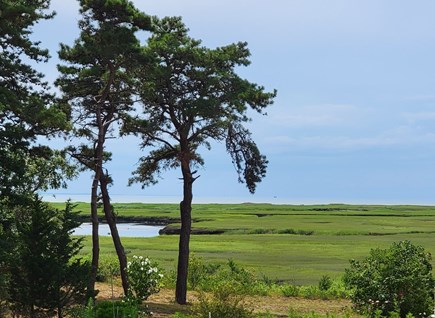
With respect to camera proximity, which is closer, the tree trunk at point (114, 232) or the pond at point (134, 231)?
the tree trunk at point (114, 232)

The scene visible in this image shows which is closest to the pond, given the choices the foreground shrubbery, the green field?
the green field

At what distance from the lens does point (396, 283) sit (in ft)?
62.1

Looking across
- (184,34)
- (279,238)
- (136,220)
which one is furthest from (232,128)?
(136,220)

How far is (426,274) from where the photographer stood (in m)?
19.6

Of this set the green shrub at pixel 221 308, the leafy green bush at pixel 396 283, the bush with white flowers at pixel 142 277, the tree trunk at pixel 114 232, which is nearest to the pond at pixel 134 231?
the tree trunk at pixel 114 232

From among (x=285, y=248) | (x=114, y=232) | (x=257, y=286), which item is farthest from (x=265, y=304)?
(x=285, y=248)

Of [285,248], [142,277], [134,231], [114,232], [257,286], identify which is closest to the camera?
[142,277]

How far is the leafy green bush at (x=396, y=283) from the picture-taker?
1888 centimetres

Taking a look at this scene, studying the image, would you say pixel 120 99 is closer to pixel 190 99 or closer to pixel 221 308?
pixel 190 99

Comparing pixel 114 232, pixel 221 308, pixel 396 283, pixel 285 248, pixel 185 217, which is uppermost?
pixel 185 217

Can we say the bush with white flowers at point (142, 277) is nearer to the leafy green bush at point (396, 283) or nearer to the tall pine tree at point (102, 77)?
the tall pine tree at point (102, 77)

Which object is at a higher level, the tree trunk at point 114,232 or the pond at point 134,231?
the tree trunk at point 114,232

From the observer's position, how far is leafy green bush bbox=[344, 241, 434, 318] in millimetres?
18875

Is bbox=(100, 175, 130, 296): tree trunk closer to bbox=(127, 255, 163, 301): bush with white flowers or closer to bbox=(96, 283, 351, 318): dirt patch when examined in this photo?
bbox=(127, 255, 163, 301): bush with white flowers
